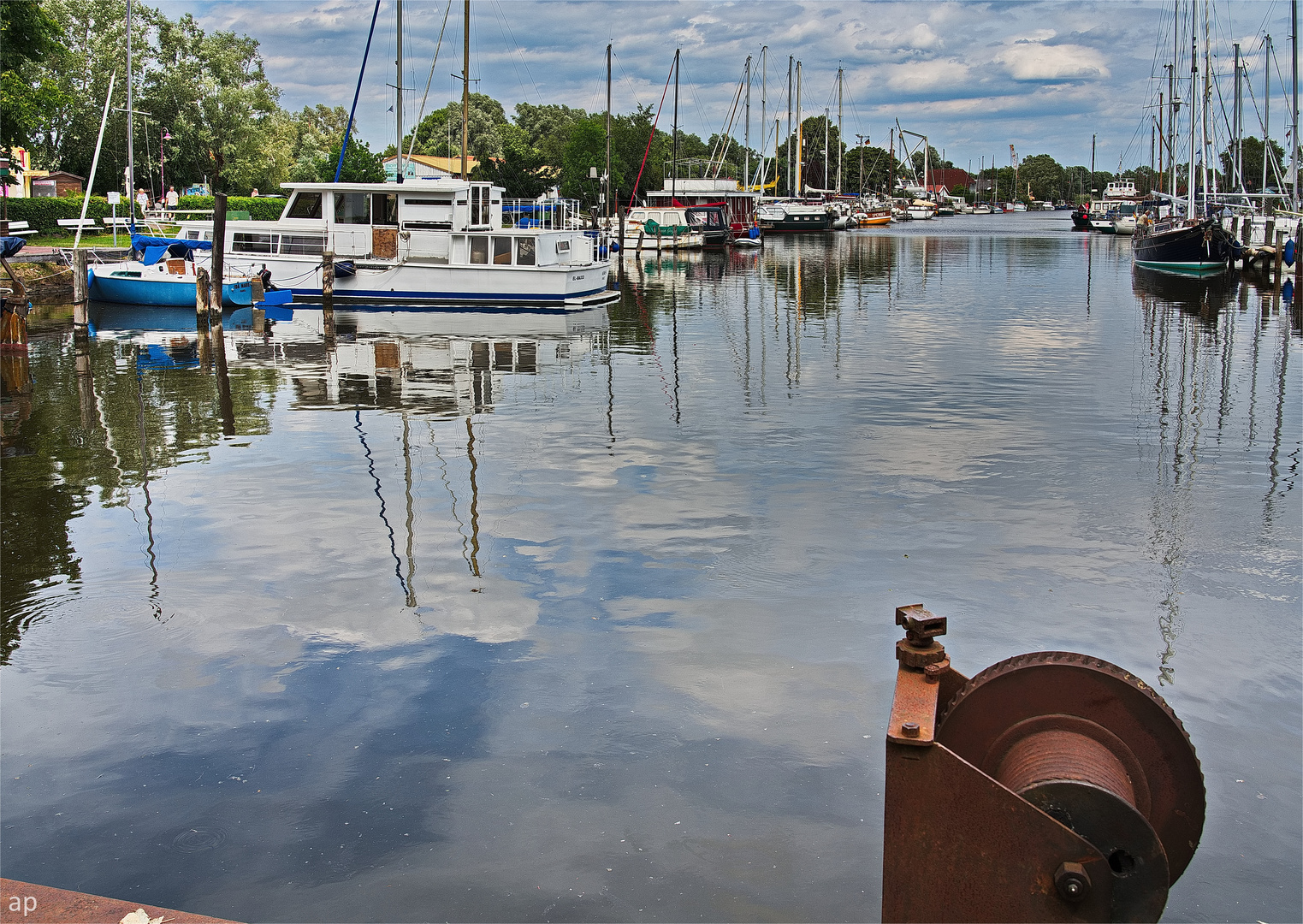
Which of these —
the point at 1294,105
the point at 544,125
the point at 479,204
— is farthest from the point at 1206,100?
the point at 544,125

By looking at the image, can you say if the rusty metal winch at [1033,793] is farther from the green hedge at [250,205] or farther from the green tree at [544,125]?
the green tree at [544,125]

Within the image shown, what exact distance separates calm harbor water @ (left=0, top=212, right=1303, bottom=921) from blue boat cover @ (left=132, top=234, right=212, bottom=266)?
51.5 feet

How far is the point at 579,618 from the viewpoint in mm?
8656

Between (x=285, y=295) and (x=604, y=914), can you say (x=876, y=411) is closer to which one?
(x=604, y=914)

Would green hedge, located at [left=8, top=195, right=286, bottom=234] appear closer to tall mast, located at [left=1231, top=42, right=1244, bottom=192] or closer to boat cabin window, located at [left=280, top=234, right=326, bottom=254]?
boat cabin window, located at [left=280, top=234, right=326, bottom=254]

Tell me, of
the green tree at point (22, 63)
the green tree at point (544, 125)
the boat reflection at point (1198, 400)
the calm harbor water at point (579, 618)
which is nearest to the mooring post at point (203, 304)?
the calm harbor water at point (579, 618)

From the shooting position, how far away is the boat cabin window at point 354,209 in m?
33.9

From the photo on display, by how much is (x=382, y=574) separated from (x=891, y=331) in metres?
21.0

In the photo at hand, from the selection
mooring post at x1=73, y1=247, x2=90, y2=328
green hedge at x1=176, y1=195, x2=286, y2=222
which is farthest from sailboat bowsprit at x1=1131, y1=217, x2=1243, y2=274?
green hedge at x1=176, y1=195, x2=286, y2=222

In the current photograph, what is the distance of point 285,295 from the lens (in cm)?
3341

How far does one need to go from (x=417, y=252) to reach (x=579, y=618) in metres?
26.6

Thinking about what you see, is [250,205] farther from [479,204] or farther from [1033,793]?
[1033,793]

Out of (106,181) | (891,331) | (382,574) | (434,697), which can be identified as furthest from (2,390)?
(106,181)

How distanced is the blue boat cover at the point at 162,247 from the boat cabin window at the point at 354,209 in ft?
13.6
